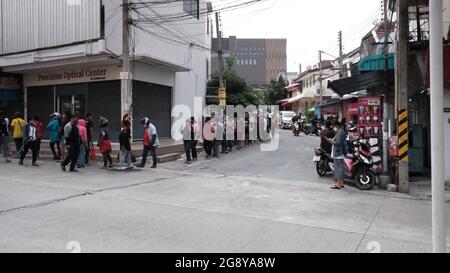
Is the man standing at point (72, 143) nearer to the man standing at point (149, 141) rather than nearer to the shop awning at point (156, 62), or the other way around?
the man standing at point (149, 141)

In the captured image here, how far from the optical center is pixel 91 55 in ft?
59.2

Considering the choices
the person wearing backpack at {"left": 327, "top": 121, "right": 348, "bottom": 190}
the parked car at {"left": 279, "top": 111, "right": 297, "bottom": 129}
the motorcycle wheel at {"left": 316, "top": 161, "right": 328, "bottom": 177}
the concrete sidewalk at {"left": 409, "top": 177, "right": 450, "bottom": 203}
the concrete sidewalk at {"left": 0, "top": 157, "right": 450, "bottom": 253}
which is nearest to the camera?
the concrete sidewalk at {"left": 0, "top": 157, "right": 450, "bottom": 253}

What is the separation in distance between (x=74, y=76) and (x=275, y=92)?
5653 cm

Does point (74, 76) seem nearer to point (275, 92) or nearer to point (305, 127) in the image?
point (305, 127)

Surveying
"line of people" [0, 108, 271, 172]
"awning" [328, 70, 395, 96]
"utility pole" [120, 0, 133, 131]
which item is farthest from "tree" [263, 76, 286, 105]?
"awning" [328, 70, 395, 96]

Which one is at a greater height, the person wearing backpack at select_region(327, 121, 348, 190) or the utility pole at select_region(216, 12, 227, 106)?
the utility pole at select_region(216, 12, 227, 106)

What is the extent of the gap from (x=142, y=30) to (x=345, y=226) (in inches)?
586

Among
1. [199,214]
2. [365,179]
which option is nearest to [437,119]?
[199,214]

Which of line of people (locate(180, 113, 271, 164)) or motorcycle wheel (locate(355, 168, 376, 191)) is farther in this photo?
line of people (locate(180, 113, 271, 164))

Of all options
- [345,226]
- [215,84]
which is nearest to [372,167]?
[345,226]

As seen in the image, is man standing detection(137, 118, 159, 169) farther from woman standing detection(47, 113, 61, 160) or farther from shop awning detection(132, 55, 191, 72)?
shop awning detection(132, 55, 191, 72)

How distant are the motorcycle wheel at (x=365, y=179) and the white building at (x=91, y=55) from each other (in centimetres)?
988

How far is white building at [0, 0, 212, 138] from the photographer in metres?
18.4
